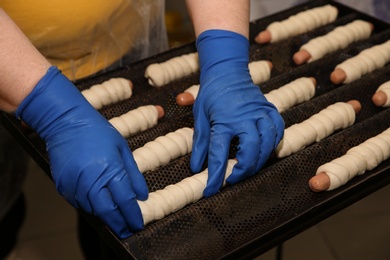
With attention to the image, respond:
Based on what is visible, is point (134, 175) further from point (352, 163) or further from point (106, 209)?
point (352, 163)

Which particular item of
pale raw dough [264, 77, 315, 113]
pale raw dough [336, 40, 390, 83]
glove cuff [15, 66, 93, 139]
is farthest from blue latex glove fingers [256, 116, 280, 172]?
pale raw dough [336, 40, 390, 83]

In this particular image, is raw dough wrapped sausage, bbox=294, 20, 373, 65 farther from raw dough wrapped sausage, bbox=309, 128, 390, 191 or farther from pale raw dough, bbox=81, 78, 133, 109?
pale raw dough, bbox=81, 78, 133, 109

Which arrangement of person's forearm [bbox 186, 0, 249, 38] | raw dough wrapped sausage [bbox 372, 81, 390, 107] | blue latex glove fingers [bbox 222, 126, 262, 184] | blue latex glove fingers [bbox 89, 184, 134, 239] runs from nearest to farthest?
blue latex glove fingers [bbox 89, 184, 134, 239] < blue latex glove fingers [bbox 222, 126, 262, 184] < person's forearm [bbox 186, 0, 249, 38] < raw dough wrapped sausage [bbox 372, 81, 390, 107]

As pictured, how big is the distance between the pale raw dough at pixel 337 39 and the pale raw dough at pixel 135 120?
0.60 metres

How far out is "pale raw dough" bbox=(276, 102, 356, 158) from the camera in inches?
60.1

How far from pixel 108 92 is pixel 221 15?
391mm

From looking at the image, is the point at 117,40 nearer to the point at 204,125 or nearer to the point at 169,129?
the point at 169,129

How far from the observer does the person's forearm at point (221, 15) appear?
1569 millimetres

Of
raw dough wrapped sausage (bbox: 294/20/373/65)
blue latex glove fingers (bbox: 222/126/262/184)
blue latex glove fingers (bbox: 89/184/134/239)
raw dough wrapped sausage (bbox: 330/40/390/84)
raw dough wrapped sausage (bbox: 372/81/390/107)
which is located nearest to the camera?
blue latex glove fingers (bbox: 89/184/134/239)

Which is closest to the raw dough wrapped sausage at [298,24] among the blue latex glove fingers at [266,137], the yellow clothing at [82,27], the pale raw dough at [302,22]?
the pale raw dough at [302,22]

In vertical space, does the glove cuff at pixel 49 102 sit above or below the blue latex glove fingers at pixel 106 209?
above

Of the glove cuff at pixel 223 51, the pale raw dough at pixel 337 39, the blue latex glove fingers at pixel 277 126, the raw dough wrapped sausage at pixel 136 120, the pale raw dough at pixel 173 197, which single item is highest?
the glove cuff at pixel 223 51

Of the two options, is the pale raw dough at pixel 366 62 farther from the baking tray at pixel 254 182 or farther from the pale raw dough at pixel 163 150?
the pale raw dough at pixel 163 150

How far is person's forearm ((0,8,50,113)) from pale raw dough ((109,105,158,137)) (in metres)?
0.32
